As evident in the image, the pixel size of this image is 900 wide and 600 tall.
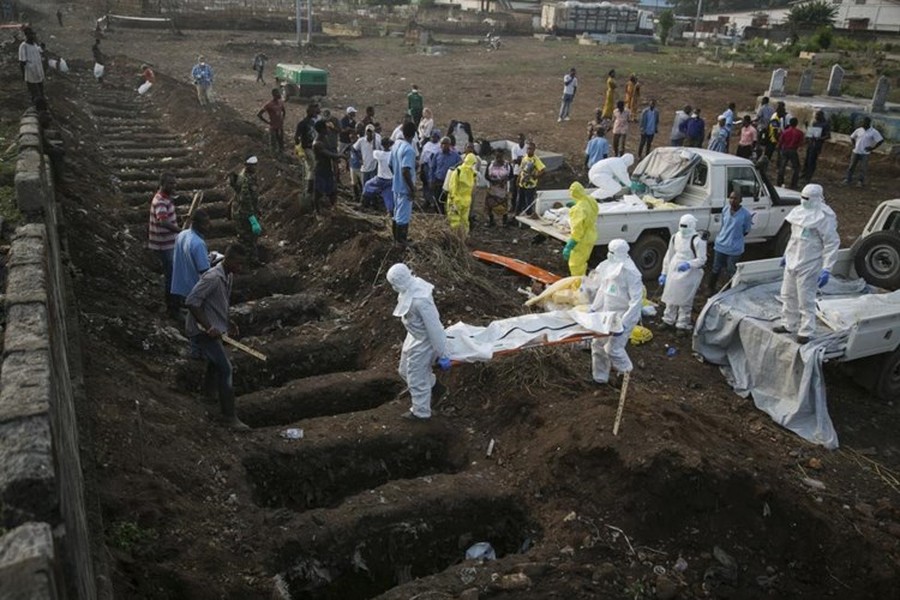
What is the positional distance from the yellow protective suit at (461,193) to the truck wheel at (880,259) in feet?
18.6

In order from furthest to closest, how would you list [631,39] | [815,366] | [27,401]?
[631,39] → [815,366] → [27,401]

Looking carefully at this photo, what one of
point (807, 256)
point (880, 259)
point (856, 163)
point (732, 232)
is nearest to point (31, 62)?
point (732, 232)

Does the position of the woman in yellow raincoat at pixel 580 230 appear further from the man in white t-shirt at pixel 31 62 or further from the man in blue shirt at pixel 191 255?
the man in white t-shirt at pixel 31 62

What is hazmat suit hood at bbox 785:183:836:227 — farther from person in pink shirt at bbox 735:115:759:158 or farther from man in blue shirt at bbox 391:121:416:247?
person in pink shirt at bbox 735:115:759:158

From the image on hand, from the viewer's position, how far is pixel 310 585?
5.40 m

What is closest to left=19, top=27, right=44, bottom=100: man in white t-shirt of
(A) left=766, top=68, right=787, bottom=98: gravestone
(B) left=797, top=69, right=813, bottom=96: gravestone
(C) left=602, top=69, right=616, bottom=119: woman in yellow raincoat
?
(C) left=602, top=69, right=616, bottom=119: woman in yellow raincoat

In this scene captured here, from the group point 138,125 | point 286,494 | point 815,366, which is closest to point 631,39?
point 138,125

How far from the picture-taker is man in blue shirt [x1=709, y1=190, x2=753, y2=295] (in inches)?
396

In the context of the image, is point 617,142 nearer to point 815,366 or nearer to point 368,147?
point 368,147

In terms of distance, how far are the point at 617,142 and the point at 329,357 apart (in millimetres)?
11539

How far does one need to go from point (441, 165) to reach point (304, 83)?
12.7 m

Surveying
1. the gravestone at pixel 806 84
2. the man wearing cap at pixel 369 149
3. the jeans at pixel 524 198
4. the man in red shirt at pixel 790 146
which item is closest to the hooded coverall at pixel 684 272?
the jeans at pixel 524 198

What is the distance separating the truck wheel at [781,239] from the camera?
1170cm

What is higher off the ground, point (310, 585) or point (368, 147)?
point (368, 147)
